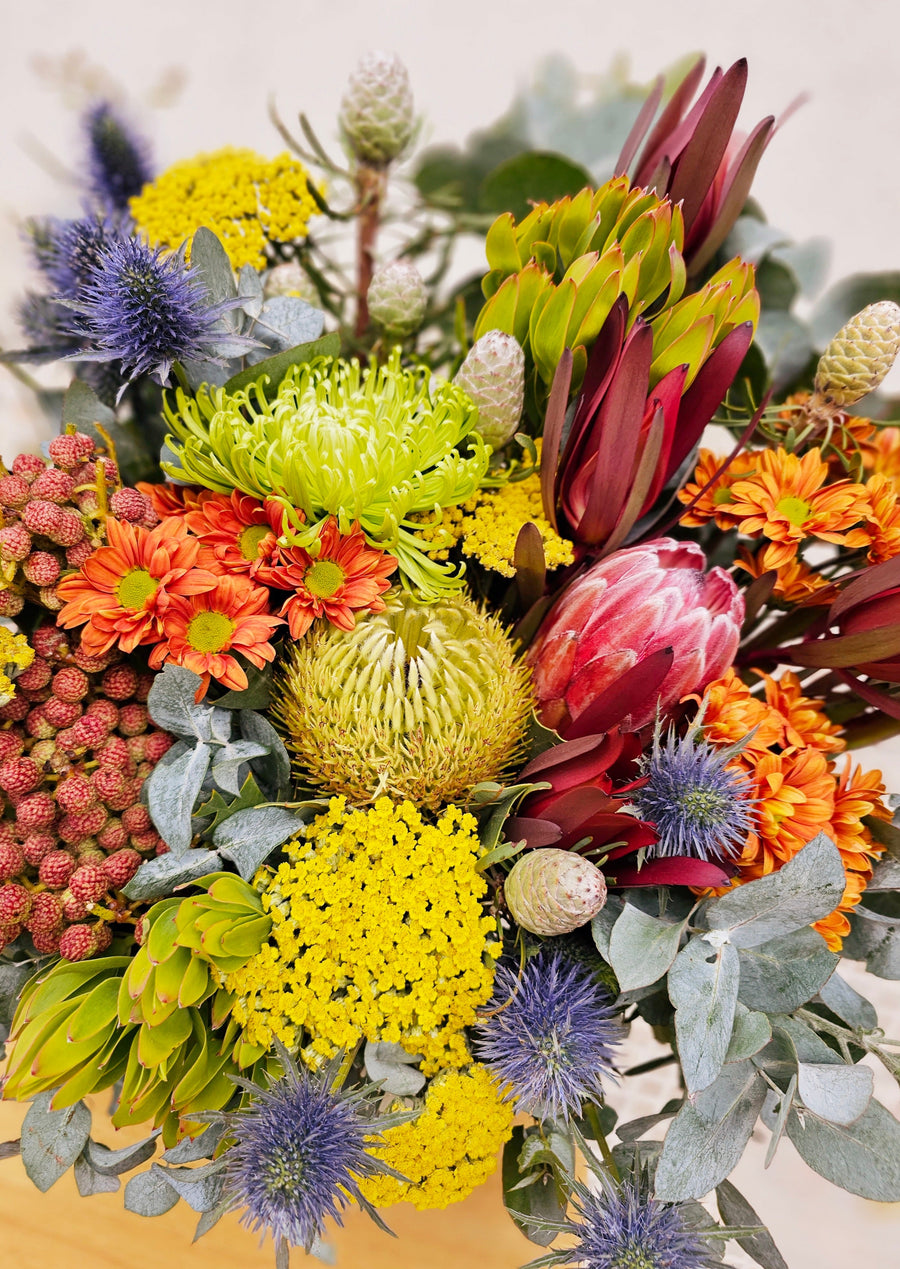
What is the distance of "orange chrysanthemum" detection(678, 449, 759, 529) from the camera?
0.62 metres

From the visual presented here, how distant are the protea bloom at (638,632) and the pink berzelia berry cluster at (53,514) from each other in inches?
11.7

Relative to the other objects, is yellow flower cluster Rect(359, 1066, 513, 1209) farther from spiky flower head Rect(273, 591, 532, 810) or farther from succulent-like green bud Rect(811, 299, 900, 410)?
succulent-like green bud Rect(811, 299, 900, 410)

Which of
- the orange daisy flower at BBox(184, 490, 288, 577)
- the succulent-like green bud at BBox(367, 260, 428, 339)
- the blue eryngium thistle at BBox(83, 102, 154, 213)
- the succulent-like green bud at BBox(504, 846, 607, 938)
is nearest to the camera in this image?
the succulent-like green bud at BBox(504, 846, 607, 938)

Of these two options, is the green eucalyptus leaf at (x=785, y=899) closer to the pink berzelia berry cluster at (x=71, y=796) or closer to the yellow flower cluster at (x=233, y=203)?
the pink berzelia berry cluster at (x=71, y=796)

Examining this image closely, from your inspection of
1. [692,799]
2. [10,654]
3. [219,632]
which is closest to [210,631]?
[219,632]

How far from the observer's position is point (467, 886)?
0.51 m

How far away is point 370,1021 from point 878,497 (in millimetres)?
495

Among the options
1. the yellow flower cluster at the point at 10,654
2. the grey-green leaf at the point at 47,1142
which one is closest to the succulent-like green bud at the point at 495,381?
the yellow flower cluster at the point at 10,654

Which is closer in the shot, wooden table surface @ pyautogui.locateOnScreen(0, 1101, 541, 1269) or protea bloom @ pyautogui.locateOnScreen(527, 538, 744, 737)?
protea bloom @ pyautogui.locateOnScreen(527, 538, 744, 737)

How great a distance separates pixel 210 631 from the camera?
526 millimetres

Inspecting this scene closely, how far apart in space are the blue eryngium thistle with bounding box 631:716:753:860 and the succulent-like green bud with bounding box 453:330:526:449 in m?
0.25

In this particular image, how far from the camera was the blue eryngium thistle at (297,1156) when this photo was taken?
46cm

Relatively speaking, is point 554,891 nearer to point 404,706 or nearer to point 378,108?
point 404,706

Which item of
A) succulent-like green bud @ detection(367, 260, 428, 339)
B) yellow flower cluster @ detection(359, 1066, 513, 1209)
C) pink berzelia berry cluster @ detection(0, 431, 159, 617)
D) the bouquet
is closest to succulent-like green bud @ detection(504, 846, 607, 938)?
the bouquet
